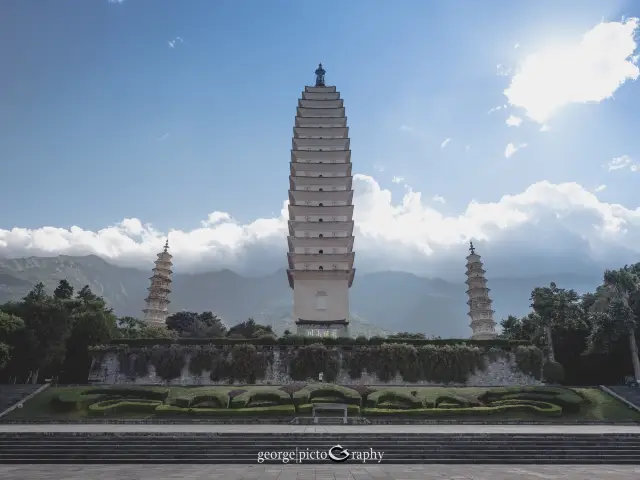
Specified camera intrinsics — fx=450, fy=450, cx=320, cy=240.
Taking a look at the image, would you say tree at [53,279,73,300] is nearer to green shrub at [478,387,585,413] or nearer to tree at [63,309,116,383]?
tree at [63,309,116,383]

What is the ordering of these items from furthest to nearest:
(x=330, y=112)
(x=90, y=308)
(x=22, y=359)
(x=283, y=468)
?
(x=330, y=112) → (x=90, y=308) → (x=22, y=359) → (x=283, y=468)

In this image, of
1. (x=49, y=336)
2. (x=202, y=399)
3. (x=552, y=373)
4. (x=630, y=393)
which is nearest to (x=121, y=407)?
(x=202, y=399)

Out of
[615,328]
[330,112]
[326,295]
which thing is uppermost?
[330,112]

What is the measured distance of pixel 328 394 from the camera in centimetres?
2306

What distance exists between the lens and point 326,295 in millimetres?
36312

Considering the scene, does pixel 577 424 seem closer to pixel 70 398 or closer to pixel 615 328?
pixel 615 328

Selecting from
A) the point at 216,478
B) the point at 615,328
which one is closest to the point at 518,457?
the point at 216,478

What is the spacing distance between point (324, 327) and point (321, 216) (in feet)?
31.8

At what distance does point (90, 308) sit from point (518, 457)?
3221cm

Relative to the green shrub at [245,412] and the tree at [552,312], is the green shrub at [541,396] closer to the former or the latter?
the green shrub at [245,412]

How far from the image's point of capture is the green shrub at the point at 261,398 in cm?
2216

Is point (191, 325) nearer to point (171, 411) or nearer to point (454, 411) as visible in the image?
point (171, 411)

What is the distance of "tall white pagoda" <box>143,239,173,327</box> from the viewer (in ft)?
169

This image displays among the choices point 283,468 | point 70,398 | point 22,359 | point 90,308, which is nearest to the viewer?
point 283,468
